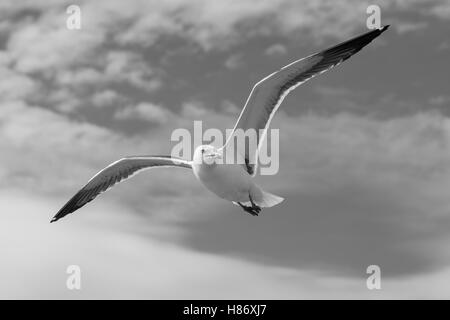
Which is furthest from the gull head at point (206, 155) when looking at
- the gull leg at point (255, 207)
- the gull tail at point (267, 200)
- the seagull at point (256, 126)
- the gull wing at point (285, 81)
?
the gull tail at point (267, 200)

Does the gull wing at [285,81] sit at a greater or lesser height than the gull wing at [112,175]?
greater

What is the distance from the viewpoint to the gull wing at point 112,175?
1204 cm

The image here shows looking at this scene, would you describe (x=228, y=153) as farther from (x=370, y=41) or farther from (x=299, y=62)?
(x=370, y=41)

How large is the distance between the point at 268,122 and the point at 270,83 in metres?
0.81

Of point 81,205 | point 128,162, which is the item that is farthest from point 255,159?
point 81,205

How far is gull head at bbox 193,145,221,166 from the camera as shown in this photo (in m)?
10.5

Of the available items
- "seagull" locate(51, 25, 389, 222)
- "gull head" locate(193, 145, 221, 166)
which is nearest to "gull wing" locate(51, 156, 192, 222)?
"seagull" locate(51, 25, 389, 222)

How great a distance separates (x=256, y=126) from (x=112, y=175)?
366 cm

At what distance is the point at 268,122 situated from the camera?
1114 cm

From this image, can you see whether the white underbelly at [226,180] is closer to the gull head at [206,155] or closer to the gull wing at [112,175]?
the gull head at [206,155]

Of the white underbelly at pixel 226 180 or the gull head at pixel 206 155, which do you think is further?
the white underbelly at pixel 226 180

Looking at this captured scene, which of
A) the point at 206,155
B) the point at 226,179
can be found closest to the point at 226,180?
the point at 226,179

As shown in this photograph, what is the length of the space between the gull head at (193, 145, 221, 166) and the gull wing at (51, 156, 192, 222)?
90 cm

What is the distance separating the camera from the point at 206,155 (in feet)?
34.5
